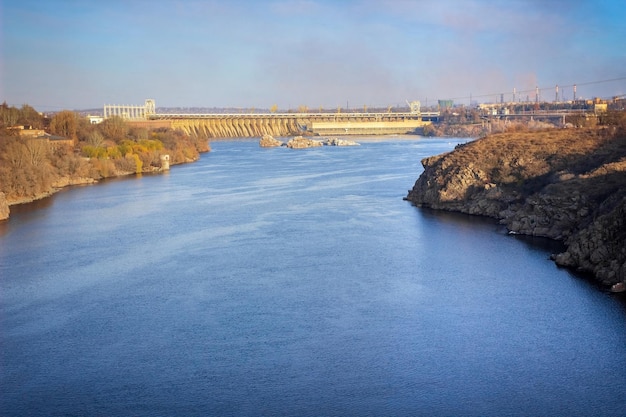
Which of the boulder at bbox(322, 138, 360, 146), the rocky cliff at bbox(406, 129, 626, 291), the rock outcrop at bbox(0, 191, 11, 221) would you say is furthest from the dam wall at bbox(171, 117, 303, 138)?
the rock outcrop at bbox(0, 191, 11, 221)

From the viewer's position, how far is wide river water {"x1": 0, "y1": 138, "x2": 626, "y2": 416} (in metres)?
5.56

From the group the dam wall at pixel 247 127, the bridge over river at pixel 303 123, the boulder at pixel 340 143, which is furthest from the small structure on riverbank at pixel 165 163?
the bridge over river at pixel 303 123

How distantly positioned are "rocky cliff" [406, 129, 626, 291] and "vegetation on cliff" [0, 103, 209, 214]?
343 inches

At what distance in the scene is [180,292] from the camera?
328 inches

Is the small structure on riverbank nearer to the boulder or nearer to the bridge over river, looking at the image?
the boulder

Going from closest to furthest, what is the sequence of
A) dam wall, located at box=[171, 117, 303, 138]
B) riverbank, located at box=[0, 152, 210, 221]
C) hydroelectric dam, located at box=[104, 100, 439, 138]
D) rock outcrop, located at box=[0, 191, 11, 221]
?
1. rock outcrop, located at box=[0, 191, 11, 221]
2. riverbank, located at box=[0, 152, 210, 221]
3. dam wall, located at box=[171, 117, 303, 138]
4. hydroelectric dam, located at box=[104, 100, 439, 138]

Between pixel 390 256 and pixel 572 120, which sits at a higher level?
pixel 572 120

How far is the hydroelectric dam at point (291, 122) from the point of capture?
48.1 meters

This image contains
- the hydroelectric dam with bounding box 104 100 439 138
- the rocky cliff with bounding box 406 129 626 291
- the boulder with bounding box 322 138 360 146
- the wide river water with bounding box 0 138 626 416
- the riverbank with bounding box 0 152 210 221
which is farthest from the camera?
the hydroelectric dam with bounding box 104 100 439 138

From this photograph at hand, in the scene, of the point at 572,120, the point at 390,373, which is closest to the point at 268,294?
the point at 390,373

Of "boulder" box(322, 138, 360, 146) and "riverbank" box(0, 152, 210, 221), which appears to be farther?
"boulder" box(322, 138, 360, 146)

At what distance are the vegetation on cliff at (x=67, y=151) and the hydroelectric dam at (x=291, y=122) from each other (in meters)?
16.3

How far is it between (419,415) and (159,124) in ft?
109

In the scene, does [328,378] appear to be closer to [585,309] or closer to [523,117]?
[585,309]
